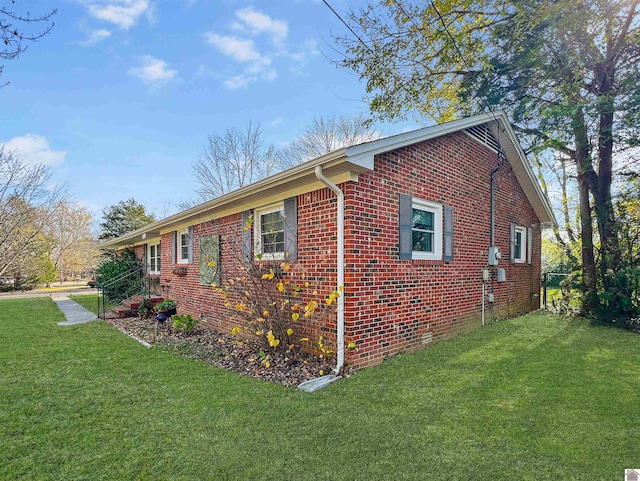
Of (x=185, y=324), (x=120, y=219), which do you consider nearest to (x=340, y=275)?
(x=185, y=324)

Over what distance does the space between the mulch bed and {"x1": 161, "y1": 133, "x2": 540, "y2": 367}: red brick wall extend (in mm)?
447

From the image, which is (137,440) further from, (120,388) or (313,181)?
(313,181)

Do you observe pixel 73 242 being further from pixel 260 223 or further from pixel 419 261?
pixel 419 261

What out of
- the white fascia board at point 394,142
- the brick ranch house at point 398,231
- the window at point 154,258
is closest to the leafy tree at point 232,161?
the window at point 154,258

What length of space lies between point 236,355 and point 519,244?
8239 mm

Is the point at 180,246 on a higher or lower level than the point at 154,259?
higher

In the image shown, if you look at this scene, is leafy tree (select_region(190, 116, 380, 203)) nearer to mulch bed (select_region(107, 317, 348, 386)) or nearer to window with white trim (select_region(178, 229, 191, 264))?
window with white trim (select_region(178, 229, 191, 264))

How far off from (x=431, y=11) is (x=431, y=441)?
8.22 metres

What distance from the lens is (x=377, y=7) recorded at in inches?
295

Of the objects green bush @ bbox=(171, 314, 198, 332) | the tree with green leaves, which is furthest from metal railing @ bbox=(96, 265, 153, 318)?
the tree with green leaves

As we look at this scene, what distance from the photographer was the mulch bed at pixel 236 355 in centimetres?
483

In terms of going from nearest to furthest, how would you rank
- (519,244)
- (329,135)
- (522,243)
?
(519,244) < (522,243) < (329,135)

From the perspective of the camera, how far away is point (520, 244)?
994 cm

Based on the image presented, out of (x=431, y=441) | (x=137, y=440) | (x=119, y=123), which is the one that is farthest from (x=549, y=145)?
(x=119, y=123)
